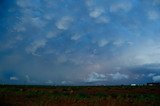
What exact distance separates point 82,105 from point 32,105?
411 cm

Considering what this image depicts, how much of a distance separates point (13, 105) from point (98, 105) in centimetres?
691

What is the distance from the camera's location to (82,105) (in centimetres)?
2686

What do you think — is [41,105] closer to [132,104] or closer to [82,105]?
[82,105]

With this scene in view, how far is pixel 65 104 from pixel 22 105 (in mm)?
3632

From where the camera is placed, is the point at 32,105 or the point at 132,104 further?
the point at 132,104

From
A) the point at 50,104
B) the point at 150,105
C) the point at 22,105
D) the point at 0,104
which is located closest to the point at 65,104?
the point at 50,104

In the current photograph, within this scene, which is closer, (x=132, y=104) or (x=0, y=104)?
(x=0, y=104)

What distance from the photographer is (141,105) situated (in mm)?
27609

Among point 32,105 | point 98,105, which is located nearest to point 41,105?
point 32,105

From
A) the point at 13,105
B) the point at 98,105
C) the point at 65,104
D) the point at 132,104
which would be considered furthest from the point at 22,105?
the point at 132,104

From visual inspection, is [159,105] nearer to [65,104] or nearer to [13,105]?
[65,104]

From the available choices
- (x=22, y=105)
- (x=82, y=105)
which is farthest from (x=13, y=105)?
(x=82, y=105)

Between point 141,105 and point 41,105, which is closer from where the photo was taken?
point 41,105

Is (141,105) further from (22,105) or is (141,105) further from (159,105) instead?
(22,105)
